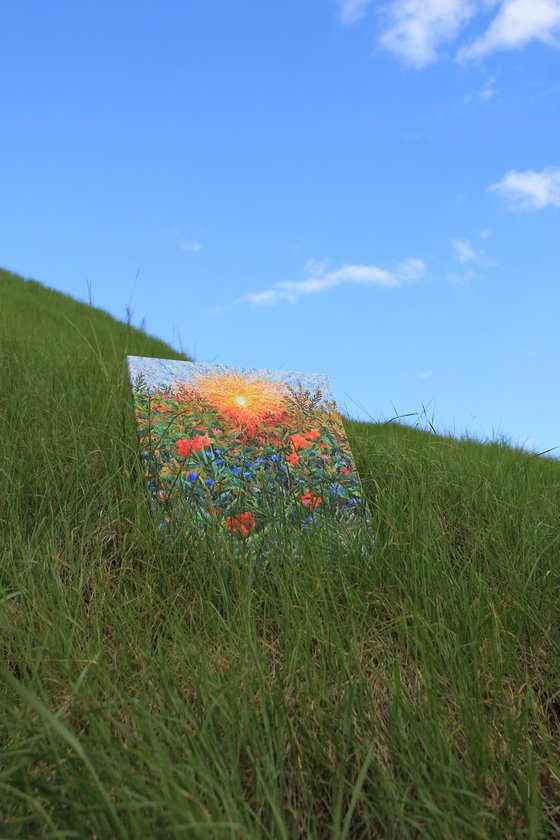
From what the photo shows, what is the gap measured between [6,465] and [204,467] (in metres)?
0.72

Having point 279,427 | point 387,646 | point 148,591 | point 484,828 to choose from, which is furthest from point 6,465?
point 484,828

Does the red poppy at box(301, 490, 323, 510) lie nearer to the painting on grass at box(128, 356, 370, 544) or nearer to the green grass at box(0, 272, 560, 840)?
the painting on grass at box(128, 356, 370, 544)

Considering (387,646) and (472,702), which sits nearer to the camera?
(472,702)

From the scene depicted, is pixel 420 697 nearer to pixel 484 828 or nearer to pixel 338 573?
pixel 484 828

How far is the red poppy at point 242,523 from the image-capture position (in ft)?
7.94

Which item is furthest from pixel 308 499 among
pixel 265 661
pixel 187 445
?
pixel 265 661

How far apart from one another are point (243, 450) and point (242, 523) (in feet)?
1.51

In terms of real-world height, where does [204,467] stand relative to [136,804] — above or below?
above

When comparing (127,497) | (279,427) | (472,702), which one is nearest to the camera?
(472,702)

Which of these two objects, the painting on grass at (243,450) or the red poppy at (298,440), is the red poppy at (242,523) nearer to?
the painting on grass at (243,450)

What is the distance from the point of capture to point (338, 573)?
7.07ft

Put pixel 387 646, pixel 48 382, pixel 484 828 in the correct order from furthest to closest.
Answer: pixel 48 382
pixel 387 646
pixel 484 828

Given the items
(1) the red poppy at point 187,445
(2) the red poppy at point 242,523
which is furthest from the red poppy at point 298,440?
(2) the red poppy at point 242,523

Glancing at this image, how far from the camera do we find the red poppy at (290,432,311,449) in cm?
303
